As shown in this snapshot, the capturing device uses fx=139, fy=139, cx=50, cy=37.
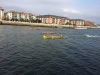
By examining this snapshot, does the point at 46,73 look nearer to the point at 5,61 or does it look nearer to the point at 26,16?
the point at 5,61

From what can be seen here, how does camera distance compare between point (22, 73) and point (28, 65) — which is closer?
point (22, 73)

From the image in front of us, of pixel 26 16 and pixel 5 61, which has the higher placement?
pixel 26 16

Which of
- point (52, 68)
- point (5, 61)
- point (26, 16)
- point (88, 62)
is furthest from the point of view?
point (26, 16)

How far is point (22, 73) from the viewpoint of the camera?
66.1ft

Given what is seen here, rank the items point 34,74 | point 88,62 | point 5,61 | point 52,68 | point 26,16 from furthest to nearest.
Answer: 1. point 26,16
2. point 88,62
3. point 5,61
4. point 52,68
5. point 34,74

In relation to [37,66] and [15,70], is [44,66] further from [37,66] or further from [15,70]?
A: [15,70]

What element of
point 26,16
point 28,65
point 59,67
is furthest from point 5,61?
point 26,16

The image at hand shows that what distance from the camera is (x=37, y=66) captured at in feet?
76.7

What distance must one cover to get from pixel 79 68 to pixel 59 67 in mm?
3394

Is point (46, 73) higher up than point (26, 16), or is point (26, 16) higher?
point (26, 16)

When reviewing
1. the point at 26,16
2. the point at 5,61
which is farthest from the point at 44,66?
the point at 26,16

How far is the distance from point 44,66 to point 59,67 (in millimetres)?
2543

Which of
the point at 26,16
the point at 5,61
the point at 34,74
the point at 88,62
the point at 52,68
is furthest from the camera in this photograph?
the point at 26,16

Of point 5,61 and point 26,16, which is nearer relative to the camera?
point 5,61
